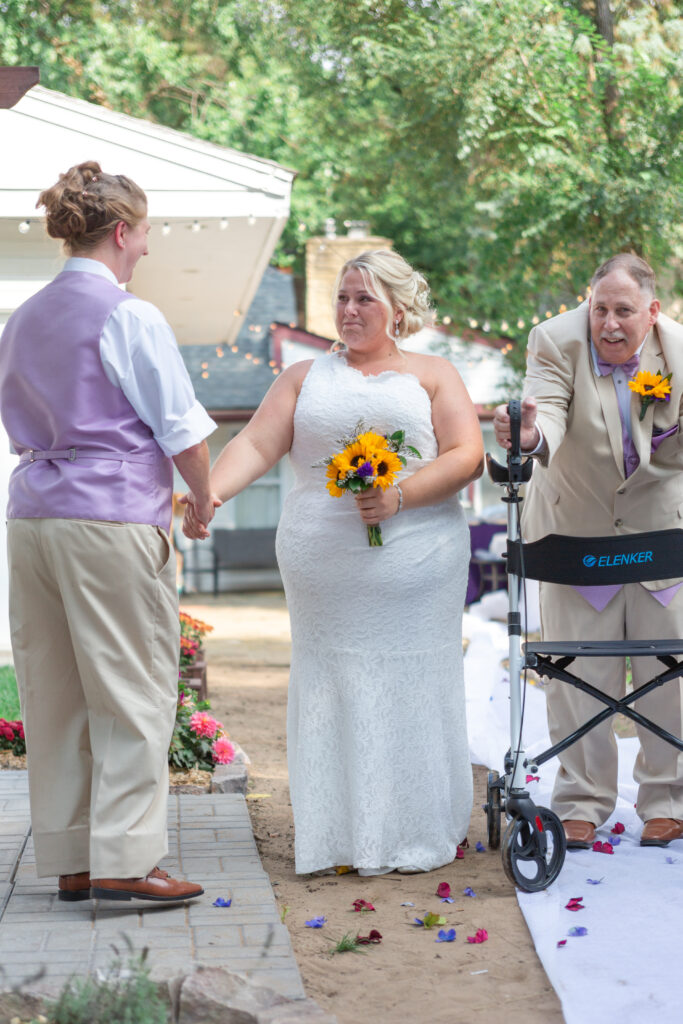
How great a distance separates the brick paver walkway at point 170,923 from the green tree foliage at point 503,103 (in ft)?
33.2

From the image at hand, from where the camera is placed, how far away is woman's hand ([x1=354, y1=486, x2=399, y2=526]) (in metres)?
4.29

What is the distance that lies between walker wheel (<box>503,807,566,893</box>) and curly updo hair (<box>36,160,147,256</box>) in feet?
7.41

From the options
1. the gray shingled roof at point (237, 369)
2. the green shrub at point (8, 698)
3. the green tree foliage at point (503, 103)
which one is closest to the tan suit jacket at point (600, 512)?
the green shrub at point (8, 698)

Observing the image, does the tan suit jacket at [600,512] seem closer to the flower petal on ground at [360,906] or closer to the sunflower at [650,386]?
the sunflower at [650,386]

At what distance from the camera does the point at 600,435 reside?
15.2 ft

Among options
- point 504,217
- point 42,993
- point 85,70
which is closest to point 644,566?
point 42,993

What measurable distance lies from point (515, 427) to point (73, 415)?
57.7 inches

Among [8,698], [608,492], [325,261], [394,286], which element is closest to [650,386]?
[608,492]

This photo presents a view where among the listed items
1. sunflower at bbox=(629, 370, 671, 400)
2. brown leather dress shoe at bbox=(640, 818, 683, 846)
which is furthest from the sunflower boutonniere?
brown leather dress shoe at bbox=(640, 818, 683, 846)

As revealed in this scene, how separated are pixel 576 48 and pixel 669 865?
33.7 feet

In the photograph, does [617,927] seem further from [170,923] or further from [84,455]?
[84,455]

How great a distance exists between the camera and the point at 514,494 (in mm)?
4168

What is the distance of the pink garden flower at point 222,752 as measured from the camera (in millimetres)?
5750

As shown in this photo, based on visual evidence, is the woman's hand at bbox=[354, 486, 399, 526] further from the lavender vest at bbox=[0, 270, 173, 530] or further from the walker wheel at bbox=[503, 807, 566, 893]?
the walker wheel at bbox=[503, 807, 566, 893]
